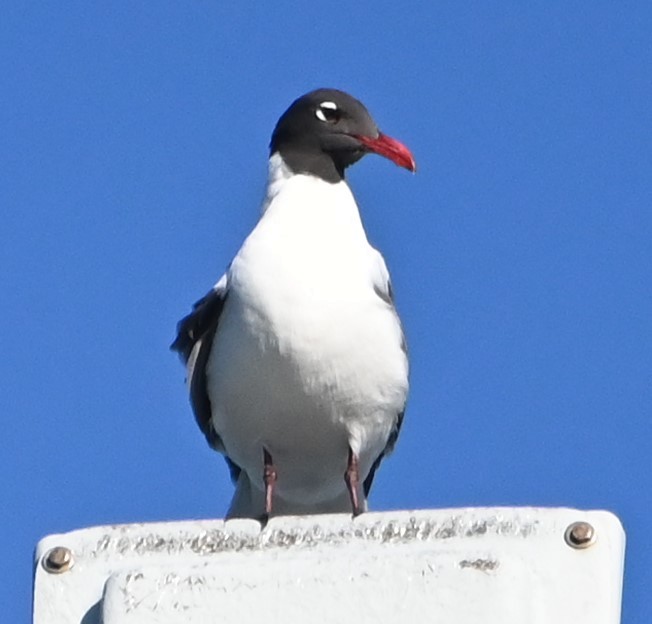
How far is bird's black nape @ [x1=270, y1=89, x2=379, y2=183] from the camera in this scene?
26.7ft

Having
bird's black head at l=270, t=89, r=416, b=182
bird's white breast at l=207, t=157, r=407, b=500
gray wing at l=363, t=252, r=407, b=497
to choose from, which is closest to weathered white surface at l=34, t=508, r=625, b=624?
bird's white breast at l=207, t=157, r=407, b=500

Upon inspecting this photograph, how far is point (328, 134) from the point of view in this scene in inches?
321

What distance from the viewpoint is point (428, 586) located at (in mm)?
3701

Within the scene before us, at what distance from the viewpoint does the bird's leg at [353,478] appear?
7.43 meters

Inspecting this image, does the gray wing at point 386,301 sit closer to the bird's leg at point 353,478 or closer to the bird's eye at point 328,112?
the bird's leg at point 353,478

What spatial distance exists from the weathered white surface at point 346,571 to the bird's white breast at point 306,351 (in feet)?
9.31

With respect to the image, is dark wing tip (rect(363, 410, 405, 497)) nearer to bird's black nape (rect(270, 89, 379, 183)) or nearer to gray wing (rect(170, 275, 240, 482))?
gray wing (rect(170, 275, 240, 482))

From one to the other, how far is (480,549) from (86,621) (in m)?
0.92

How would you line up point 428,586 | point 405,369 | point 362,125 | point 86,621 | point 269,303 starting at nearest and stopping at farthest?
1. point 428,586
2. point 86,621
3. point 269,303
4. point 405,369
5. point 362,125

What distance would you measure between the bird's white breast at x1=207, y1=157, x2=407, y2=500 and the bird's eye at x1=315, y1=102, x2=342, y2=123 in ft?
1.98

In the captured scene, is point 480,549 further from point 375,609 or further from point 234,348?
point 234,348

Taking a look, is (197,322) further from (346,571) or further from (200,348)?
(346,571)

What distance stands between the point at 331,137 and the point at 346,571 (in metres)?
4.53

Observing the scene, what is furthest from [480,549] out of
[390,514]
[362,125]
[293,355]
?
[362,125]
